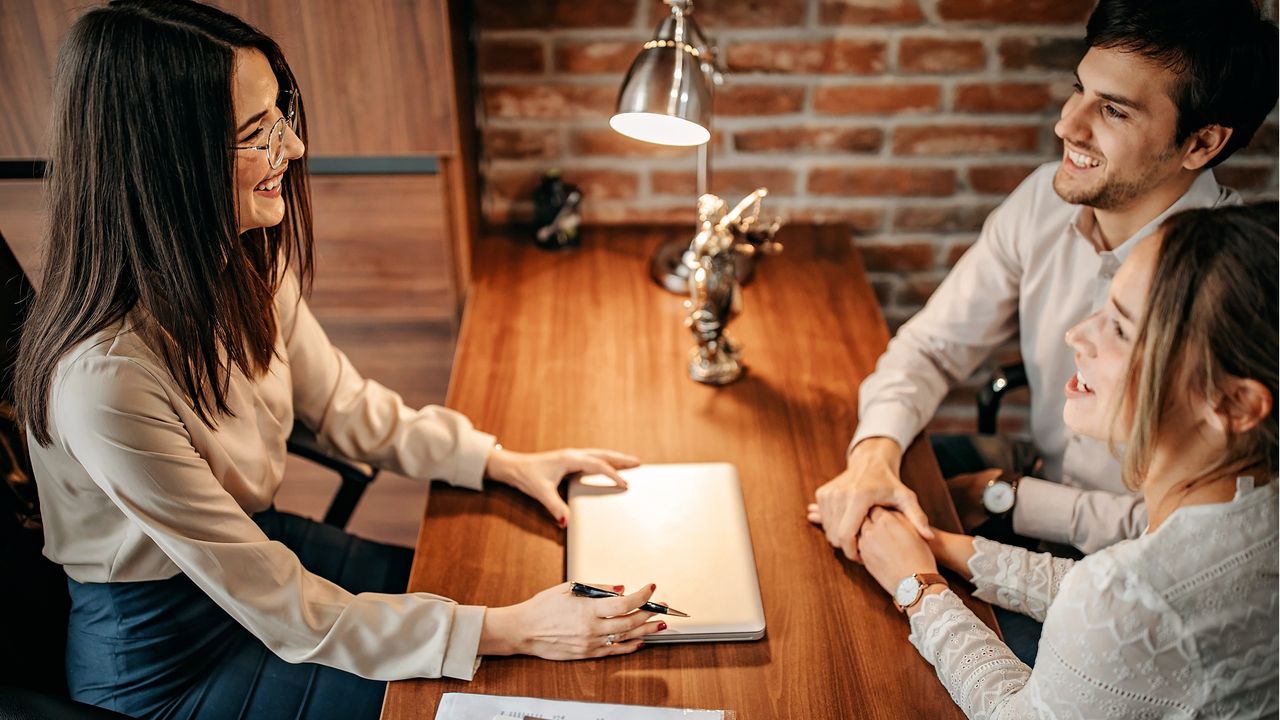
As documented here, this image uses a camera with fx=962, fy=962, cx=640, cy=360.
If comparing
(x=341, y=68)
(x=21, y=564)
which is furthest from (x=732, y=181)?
(x=21, y=564)

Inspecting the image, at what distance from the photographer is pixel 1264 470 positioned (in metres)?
0.92

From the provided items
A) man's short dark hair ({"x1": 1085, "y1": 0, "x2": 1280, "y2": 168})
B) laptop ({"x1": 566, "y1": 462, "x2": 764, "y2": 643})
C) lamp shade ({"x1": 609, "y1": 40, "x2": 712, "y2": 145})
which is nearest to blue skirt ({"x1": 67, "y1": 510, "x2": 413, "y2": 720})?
laptop ({"x1": 566, "y1": 462, "x2": 764, "y2": 643})

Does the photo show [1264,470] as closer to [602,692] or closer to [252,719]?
[602,692]

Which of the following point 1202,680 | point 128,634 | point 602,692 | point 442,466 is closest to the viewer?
point 1202,680

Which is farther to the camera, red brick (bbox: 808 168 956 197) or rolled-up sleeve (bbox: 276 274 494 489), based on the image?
red brick (bbox: 808 168 956 197)

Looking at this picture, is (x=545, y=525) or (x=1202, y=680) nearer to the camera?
(x=1202, y=680)

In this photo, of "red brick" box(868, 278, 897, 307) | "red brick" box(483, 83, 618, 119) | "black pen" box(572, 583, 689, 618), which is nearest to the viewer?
"black pen" box(572, 583, 689, 618)

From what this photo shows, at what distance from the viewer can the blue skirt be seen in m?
1.24

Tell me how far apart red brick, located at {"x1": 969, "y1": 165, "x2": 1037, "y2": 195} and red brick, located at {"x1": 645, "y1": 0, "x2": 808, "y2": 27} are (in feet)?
1.66

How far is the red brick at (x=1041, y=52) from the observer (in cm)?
186

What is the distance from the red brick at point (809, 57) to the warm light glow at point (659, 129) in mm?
413

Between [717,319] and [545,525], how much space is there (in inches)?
17.8

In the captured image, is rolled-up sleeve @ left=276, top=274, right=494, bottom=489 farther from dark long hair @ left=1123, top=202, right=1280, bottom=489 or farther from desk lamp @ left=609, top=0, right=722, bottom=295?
dark long hair @ left=1123, top=202, right=1280, bottom=489

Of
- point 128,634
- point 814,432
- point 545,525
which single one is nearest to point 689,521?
point 545,525
